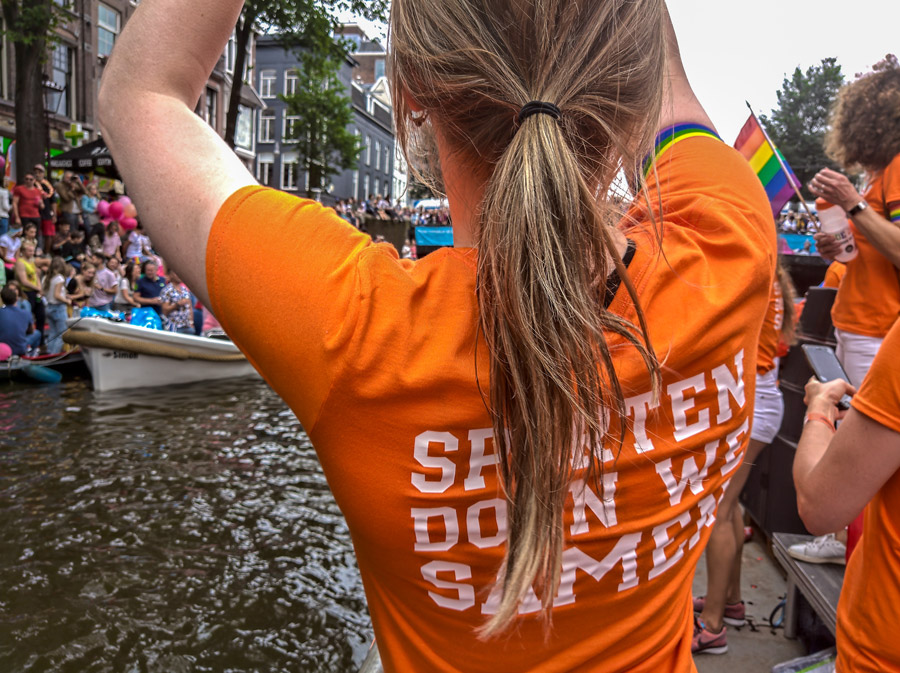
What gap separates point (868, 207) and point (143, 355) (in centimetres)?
1117

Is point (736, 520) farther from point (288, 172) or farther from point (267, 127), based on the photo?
point (267, 127)

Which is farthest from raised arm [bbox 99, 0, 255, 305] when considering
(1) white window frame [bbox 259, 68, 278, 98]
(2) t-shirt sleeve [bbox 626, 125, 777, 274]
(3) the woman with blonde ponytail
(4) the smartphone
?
(1) white window frame [bbox 259, 68, 278, 98]

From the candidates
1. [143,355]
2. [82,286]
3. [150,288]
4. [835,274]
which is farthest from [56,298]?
[835,274]

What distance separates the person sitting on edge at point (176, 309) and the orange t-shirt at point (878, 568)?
44.4 ft

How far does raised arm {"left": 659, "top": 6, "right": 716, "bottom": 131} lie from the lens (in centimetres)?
114

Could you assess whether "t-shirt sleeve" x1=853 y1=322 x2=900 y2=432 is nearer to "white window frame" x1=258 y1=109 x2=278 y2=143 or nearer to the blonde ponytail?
the blonde ponytail

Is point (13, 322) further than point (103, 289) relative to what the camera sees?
No

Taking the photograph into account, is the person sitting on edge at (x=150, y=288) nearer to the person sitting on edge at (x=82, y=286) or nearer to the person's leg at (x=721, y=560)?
the person sitting on edge at (x=82, y=286)

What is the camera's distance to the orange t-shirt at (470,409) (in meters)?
0.83

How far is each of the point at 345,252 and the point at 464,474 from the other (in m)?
0.29

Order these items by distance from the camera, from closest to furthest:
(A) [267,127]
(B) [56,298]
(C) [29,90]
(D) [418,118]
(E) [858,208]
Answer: (D) [418,118] < (E) [858,208] < (B) [56,298] < (C) [29,90] < (A) [267,127]

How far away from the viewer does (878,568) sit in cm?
150

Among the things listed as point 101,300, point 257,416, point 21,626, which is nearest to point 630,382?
point 21,626

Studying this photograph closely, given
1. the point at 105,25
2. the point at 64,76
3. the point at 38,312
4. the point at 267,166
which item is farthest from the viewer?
the point at 267,166
